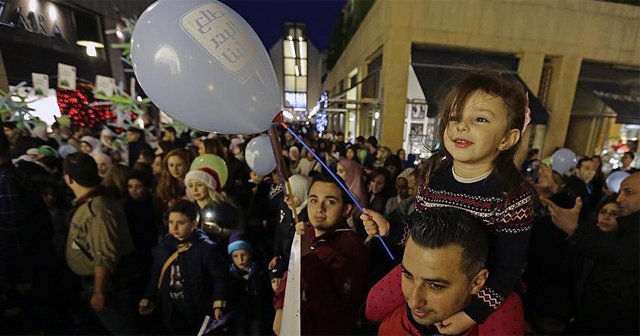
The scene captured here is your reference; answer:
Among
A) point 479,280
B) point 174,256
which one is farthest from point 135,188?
point 479,280

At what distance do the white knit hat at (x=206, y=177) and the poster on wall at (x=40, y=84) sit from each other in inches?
78.9

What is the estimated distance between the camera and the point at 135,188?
117 inches

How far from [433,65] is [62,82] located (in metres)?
8.07

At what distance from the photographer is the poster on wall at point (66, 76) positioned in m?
3.50

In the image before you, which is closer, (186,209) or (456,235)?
(456,235)

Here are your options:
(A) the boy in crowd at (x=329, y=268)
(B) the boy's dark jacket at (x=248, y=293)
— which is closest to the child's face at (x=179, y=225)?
(B) the boy's dark jacket at (x=248, y=293)

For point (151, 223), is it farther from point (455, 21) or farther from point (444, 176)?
point (455, 21)

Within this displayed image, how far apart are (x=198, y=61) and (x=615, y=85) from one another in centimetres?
1247

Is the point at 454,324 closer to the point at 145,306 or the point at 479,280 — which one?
the point at 479,280

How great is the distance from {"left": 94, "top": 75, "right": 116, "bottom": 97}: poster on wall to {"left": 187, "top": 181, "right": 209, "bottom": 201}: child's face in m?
4.30

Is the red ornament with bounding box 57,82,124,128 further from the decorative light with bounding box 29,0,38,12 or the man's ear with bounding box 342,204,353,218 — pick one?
the man's ear with bounding box 342,204,353,218

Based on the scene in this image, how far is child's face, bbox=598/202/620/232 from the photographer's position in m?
1.89

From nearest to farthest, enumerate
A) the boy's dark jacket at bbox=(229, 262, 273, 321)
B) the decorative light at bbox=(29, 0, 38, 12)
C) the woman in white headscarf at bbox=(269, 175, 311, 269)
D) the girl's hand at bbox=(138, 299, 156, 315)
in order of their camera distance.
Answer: the decorative light at bbox=(29, 0, 38, 12) → the girl's hand at bbox=(138, 299, 156, 315) → the boy's dark jacket at bbox=(229, 262, 273, 321) → the woman in white headscarf at bbox=(269, 175, 311, 269)

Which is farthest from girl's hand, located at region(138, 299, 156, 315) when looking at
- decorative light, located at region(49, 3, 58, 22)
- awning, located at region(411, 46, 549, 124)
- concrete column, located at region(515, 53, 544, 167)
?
concrete column, located at region(515, 53, 544, 167)
